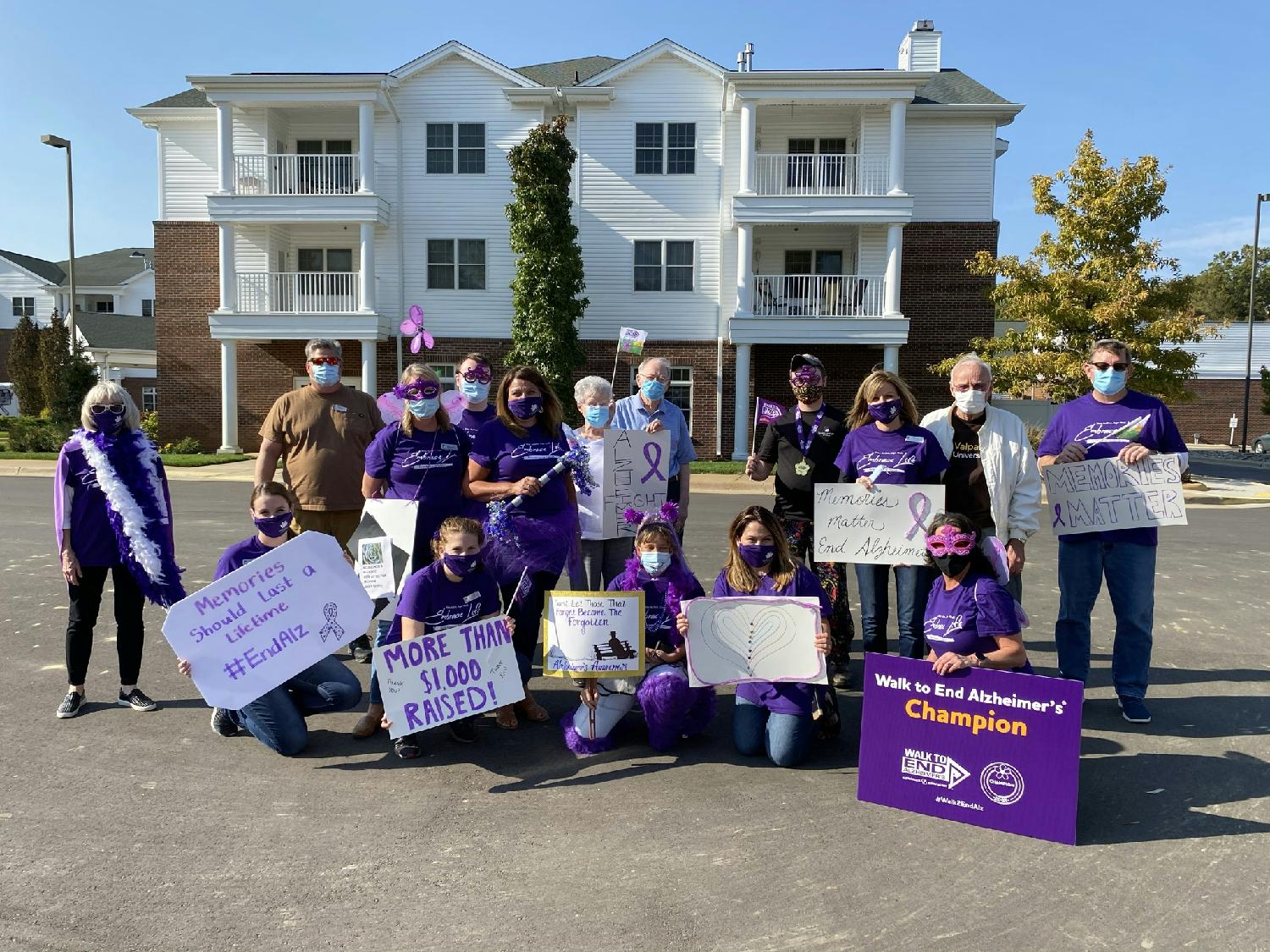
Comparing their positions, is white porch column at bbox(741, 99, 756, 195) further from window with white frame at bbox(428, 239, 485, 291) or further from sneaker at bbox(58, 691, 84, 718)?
sneaker at bbox(58, 691, 84, 718)

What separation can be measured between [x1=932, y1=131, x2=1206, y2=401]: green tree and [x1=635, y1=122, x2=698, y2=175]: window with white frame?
9.14 meters

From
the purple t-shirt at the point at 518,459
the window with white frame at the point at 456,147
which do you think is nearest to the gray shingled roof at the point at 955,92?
the window with white frame at the point at 456,147

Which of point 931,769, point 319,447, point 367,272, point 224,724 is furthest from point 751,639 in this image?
point 367,272

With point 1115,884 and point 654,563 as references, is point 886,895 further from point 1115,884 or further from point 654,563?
point 654,563

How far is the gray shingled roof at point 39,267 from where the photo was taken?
193 ft

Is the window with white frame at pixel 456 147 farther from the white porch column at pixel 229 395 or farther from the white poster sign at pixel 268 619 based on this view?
the white poster sign at pixel 268 619

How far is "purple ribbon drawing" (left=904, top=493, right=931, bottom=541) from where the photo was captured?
5.32 m

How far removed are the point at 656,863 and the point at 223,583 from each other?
2.79 meters

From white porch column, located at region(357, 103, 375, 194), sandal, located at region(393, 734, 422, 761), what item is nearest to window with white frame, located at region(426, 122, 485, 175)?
white porch column, located at region(357, 103, 375, 194)

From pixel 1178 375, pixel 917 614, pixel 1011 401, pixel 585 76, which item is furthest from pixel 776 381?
pixel 917 614

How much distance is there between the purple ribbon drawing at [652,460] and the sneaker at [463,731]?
1.99m

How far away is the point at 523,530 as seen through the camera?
545 centimetres

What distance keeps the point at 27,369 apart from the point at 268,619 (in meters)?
36.4

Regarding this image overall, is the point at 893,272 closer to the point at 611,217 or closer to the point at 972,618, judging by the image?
the point at 611,217
